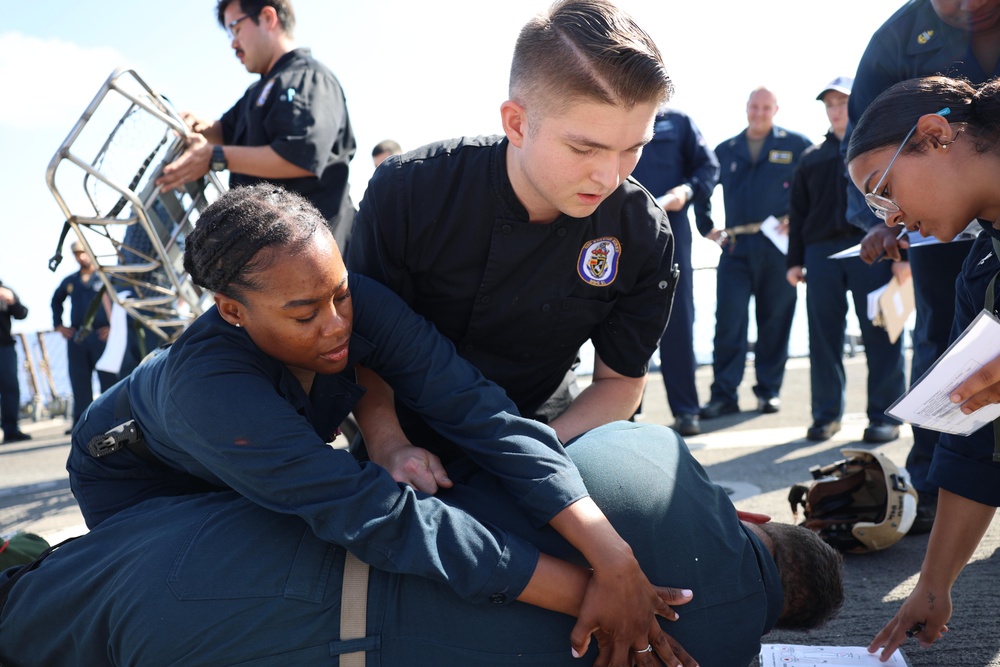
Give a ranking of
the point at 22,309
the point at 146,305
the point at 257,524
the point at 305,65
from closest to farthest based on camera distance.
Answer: the point at 257,524 → the point at 305,65 → the point at 146,305 → the point at 22,309

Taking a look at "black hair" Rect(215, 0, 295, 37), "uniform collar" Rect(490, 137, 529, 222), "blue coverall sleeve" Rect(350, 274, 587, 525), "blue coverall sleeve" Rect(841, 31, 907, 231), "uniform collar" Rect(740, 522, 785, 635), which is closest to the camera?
"blue coverall sleeve" Rect(350, 274, 587, 525)

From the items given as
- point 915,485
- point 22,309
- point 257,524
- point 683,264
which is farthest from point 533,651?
point 22,309

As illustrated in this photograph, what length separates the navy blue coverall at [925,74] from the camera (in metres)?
2.62

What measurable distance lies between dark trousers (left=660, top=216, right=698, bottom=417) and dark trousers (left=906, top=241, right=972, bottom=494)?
78.0 inches

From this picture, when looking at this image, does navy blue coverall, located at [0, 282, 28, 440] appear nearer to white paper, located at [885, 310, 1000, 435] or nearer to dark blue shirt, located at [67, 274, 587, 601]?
dark blue shirt, located at [67, 274, 587, 601]

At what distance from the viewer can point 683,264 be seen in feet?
15.7

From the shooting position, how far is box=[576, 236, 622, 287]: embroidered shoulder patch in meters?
2.20

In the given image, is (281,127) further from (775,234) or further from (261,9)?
(775,234)

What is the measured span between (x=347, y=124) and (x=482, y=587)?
260 cm

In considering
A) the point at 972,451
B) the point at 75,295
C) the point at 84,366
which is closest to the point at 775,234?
the point at 972,451

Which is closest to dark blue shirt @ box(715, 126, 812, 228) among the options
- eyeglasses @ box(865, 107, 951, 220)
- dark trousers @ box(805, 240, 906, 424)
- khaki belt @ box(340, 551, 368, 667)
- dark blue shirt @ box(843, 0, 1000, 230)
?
dark trousers @ box(805, 240, 906, 424)

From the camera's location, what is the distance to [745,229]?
19.8 feet

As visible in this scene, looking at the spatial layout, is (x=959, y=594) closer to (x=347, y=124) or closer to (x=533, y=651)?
(x=533, y=651)

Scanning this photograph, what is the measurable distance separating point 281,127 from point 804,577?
250 centimetres
